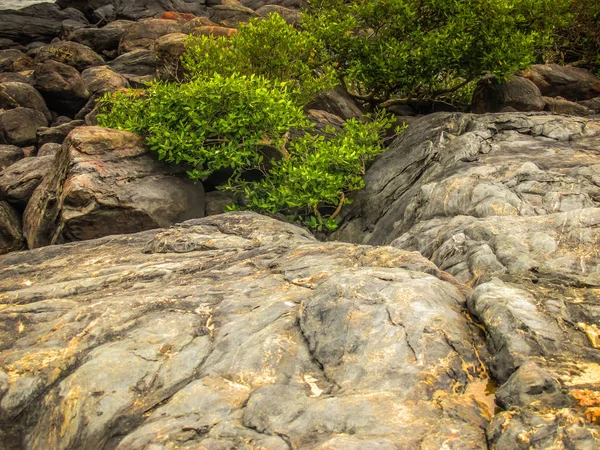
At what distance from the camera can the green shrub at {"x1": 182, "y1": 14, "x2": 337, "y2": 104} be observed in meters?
14.8

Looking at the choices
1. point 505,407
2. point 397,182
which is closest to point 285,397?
point 505,407

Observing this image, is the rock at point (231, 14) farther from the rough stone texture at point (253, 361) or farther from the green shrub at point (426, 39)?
the rough stone texture at point (253, 361)

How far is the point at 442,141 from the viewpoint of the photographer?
12.8 m

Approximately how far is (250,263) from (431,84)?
1176cm

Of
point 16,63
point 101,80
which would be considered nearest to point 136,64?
point 101,80

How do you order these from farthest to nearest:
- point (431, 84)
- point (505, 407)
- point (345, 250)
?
point (431, 84)
point (345, 250)
point (505, 407)

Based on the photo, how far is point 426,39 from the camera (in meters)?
15.6

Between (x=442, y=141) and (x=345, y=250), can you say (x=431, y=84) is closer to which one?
(x=442, y=141)

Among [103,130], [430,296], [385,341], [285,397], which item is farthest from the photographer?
[103,130]

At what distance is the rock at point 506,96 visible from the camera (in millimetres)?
16547

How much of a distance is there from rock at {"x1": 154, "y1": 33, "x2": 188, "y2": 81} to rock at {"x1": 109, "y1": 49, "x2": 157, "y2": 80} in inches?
404

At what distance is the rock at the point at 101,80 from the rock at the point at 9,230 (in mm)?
14022

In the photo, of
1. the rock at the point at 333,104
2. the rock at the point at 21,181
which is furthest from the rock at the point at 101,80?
the rock at the point at 333,104

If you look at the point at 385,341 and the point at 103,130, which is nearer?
the point at 385,341
